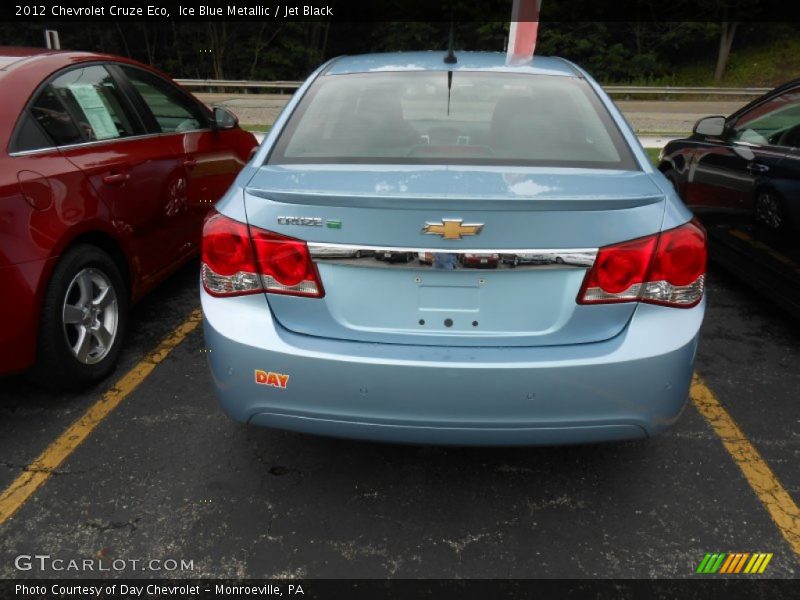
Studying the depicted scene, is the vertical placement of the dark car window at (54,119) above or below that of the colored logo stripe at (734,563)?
above

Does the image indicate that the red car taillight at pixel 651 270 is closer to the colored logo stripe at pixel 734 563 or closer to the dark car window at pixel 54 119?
the colored logo stripe at pixel 734 563

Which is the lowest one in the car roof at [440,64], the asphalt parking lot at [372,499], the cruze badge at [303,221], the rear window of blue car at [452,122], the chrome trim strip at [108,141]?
the asphalt parking lot at [372,499]

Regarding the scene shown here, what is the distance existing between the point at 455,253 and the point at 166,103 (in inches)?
122

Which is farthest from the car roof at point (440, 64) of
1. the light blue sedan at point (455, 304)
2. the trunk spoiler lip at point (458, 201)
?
the trunk spoiler lip at point (458, 201)

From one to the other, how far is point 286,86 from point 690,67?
2056 centimetres

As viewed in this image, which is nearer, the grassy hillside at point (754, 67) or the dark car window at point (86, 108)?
the dark car window at point (86, 108)

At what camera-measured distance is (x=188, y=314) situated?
4.30m

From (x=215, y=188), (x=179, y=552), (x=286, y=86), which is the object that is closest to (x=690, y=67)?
(x=286, y=86)

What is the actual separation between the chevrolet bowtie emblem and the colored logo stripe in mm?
1374

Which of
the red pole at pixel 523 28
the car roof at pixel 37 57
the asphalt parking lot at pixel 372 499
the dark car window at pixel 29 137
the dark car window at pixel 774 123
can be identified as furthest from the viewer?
the red pole at pixel 523 28

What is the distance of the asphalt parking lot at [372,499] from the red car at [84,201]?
415 mm

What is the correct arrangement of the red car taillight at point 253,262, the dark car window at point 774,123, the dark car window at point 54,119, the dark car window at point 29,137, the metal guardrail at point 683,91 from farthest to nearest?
1. the metal guardrail at point 683,91
2. the dark car window at point 774,123
3. the dark car window at point 54,119
4. the dark car window at point 29,137
5. the red car taillight at point 253,262

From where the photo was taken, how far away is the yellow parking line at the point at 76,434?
2.57 metres

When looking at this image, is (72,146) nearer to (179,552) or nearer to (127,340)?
(127,340)
